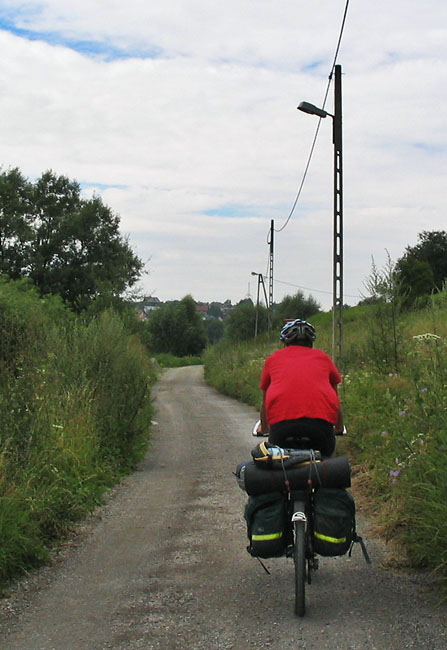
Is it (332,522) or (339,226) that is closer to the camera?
(332,522)

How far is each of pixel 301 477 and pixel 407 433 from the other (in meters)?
2.81

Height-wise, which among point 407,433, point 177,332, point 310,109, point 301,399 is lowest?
point 407,433

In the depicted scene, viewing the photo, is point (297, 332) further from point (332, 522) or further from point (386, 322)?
point (386, 322)

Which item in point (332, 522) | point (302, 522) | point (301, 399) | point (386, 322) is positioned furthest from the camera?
point (386, 322)

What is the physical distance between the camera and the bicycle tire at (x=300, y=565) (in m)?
4.72

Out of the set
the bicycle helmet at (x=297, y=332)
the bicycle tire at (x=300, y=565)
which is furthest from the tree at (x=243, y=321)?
the bicycle tire at (x=300, y=565)

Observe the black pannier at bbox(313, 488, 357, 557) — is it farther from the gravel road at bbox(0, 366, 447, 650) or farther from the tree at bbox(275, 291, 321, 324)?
the tree at bbox(275, 291, 321, 324)

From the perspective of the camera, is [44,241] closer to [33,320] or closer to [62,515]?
[33,320]

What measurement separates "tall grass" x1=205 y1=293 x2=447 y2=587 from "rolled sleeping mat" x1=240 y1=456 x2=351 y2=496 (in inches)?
33.7

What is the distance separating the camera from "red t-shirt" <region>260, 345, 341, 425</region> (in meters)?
A: 5.24

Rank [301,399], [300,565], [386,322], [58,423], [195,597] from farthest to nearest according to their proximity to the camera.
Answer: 1. [386,322]
2. [58,423]
3. [195,597]
4. [301,399]
5. [300,565]

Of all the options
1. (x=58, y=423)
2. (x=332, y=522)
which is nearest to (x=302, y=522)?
(x=332, y=522)

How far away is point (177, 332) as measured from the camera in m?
107

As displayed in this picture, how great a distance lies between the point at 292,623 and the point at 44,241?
143 ft
